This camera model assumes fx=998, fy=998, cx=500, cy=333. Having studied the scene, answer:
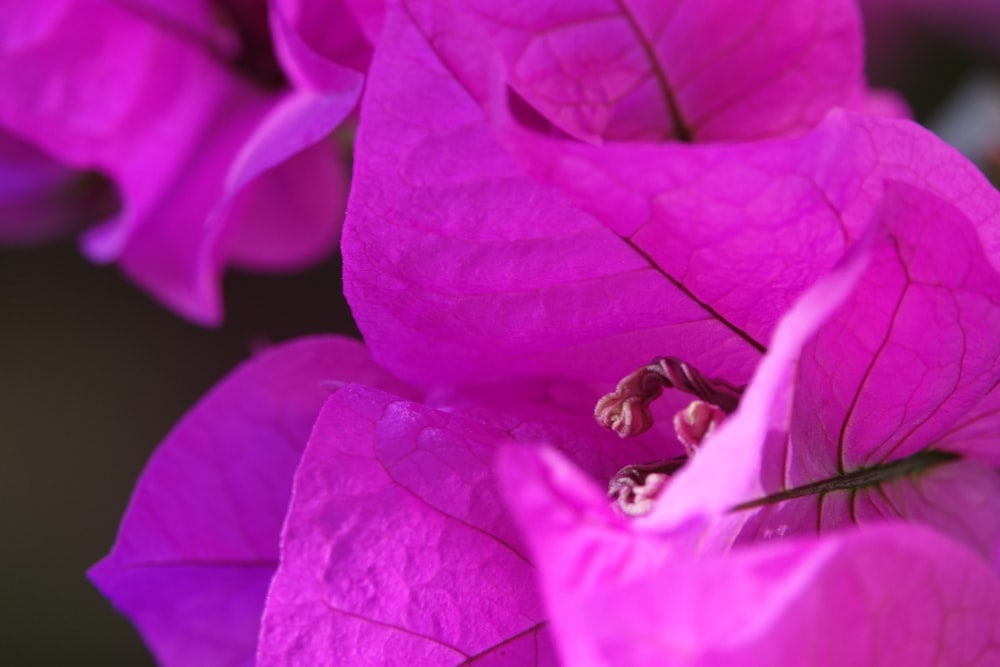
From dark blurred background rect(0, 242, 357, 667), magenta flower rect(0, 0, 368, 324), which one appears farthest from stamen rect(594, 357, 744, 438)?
dark blurred background rect(0, 242, 357, 667)

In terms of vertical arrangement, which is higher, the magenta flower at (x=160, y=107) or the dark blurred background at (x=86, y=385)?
the magenta flower at (x=160, y=107)

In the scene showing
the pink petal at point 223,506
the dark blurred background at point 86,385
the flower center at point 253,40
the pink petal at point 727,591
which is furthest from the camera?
the dark blurred background at point 86,385

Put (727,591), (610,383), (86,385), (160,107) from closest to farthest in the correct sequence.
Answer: (727,591) < (610,383) < (160,107) < (86,385)

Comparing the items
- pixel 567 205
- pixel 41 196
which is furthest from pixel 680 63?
pixel 41 196

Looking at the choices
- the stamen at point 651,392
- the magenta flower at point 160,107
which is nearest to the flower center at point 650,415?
the stamen at point 651,392

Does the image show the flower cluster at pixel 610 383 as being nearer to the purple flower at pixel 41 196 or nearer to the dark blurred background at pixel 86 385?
the purple flower at pixel 41 196

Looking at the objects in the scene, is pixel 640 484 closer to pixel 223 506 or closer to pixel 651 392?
pixel 651 392

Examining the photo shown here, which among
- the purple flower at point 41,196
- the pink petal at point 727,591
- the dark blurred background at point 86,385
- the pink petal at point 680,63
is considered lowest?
the dark blurred background at point 86,385

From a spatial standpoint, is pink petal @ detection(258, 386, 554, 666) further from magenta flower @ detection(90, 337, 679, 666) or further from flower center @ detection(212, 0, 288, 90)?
flower center @ detection(212, 0, 288, 90)
